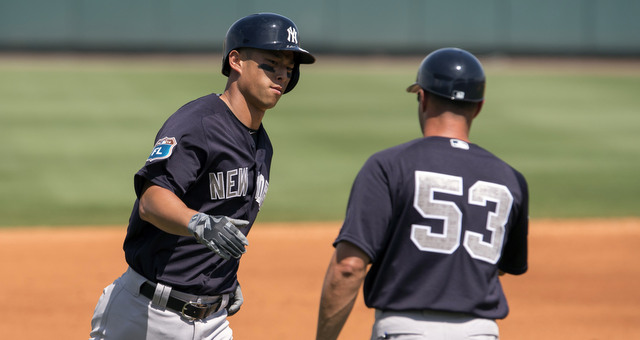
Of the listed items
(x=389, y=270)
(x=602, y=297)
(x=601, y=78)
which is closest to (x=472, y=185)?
(x=389, y=270)

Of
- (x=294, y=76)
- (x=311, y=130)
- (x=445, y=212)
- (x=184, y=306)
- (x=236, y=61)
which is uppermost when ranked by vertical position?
(x=236, y=61)

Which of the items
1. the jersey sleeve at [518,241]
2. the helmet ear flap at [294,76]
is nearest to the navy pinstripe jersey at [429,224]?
the jersey sleeve at [518,241]

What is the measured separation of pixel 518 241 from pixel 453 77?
2.37 feet

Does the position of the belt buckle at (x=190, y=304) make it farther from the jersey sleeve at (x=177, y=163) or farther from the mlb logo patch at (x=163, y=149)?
the mlb logo patch at (x=163, y=149)

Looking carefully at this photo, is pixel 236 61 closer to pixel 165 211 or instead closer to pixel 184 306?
pixel 165 211

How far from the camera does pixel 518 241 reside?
3352mm

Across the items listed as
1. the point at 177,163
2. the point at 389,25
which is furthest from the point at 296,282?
the point at 389,25

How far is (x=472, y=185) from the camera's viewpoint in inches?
121

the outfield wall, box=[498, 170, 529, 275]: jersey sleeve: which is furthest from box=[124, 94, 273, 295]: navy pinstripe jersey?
the outfield wall

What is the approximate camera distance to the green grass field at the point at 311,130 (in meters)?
11.2

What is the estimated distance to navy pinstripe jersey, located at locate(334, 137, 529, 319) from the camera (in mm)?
3039

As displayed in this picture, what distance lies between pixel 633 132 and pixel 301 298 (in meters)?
11.1

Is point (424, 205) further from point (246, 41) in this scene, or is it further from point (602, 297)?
point (602, 297)

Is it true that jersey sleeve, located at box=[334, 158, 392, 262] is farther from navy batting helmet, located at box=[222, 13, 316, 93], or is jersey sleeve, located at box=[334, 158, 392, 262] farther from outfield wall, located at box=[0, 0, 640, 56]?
outfield wall, located at box=[0, 0, 640, 56]
